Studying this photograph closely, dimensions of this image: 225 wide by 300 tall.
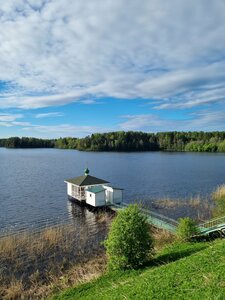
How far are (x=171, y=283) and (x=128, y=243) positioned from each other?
13.0 feet

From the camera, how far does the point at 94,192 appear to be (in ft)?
103

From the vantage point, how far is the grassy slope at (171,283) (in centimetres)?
789

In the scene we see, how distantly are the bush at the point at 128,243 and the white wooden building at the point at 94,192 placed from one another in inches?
706

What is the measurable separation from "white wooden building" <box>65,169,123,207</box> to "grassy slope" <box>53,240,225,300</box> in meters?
18.2

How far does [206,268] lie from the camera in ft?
31.1

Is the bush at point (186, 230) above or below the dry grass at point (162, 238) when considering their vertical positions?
above

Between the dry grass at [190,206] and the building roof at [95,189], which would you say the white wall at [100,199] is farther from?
the dry grass at [190,206]

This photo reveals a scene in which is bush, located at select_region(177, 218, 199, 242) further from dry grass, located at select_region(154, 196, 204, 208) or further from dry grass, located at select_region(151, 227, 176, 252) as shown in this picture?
dry grass, located at select_region(154, 196, 204, 208)

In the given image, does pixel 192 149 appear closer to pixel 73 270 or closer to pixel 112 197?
pixel 112 197

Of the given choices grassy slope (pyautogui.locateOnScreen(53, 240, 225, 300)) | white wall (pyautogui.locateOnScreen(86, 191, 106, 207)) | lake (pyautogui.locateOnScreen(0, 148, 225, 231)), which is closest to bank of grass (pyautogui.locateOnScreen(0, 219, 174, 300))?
grassy slope (pyautogui.locateOnScreen(53, 240, 225, 300))

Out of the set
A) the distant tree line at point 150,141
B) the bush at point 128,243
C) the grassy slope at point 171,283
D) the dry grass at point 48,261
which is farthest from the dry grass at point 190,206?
the distant tree line at point 150,141

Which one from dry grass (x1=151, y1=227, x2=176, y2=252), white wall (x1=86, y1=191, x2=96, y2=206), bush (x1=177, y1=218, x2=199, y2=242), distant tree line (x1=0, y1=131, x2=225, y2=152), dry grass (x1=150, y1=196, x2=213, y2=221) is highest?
distant tree line (x1=0, y1=131, x2=225, y2=152)

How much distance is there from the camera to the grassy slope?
7.89 metres

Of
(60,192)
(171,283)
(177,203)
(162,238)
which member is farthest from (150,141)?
(171,283)
